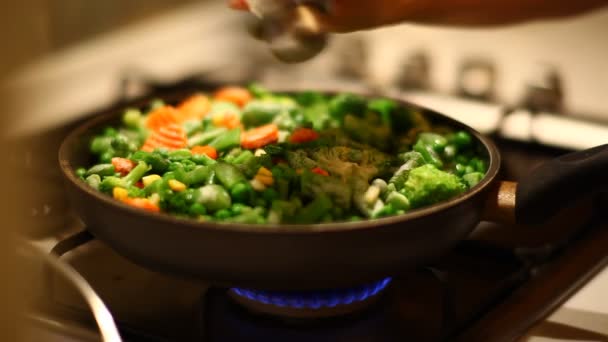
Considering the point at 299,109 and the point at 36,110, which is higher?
the point at 299,109

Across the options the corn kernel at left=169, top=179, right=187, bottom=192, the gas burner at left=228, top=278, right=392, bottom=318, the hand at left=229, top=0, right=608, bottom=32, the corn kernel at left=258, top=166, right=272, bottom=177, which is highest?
the hand at left=229, top=0, right=608, bottom=32

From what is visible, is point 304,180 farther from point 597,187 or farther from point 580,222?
point 580,222

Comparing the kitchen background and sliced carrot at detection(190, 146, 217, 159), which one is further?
the kitchen background

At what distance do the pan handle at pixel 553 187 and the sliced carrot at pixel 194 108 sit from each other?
1.72 feet

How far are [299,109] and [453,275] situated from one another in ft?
1.29

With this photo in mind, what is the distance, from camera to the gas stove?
88cm

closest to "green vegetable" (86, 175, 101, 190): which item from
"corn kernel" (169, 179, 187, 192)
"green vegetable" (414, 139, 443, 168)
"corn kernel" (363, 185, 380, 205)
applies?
"corn kernel" (169, 179, 187, 192)

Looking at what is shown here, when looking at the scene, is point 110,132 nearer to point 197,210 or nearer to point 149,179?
point 149,179

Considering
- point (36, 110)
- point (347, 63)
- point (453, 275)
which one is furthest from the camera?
point (347, 63)

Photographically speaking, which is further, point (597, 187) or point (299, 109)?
point (299, 109)

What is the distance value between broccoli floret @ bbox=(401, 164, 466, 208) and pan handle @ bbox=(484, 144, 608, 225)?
0.18 feet

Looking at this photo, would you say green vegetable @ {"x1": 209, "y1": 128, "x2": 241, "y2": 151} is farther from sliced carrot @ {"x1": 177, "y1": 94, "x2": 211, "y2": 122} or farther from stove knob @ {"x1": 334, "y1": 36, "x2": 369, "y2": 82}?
stove knob @ {"x1": 334, "y1": 36, "x2": 369, "y2": 82}

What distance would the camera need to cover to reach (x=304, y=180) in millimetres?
858

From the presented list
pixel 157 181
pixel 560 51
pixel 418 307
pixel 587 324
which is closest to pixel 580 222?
pixel 587 324
